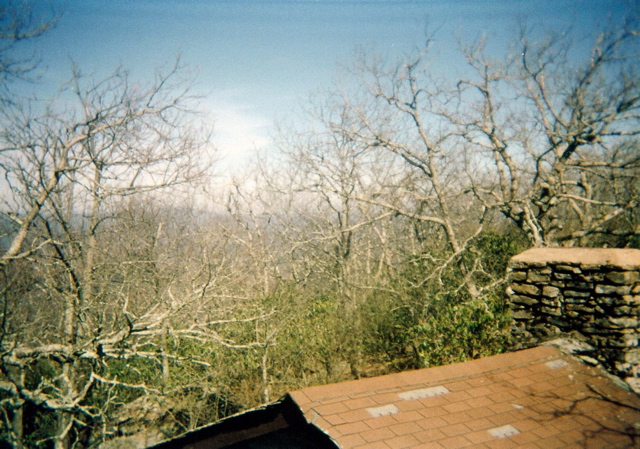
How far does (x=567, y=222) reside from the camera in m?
15.6

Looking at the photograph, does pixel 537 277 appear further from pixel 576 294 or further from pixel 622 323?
pixel 622 323

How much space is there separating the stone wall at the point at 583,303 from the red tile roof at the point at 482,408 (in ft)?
1.18

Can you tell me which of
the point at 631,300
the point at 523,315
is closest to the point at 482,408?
the point at 523,315

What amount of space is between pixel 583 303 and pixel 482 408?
1.99 meters

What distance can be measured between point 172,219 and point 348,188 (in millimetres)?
7067

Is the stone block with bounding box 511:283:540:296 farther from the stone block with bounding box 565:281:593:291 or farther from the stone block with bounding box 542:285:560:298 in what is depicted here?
the stone block with bounding box 565:281:593:291

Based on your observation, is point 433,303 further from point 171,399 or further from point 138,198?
point 138,198

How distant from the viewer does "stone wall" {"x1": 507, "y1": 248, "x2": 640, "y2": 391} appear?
3666mm

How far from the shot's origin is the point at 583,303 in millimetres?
3922

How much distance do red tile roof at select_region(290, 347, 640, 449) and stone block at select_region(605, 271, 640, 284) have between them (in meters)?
0.97

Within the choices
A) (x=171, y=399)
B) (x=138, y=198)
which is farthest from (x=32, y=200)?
(x=171, y=399)

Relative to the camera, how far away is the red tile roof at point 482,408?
2592mm

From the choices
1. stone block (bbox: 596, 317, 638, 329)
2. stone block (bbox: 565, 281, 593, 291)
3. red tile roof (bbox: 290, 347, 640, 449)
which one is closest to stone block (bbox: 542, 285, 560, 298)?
stone block (bbox: 565, 281, 593, 291)

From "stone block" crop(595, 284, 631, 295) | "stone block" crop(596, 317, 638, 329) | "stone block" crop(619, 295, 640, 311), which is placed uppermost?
"stone block" crop(595, 284, 631, 295)
